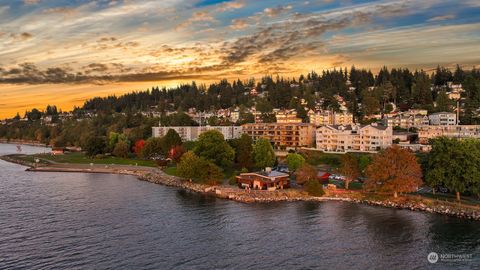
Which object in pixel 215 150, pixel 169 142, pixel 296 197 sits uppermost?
pixel 169 142

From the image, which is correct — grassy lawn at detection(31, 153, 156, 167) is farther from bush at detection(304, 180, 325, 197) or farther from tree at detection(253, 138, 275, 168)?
bush at detection(304, 180, 325, 197)

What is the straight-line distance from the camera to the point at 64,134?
13225 centimetres

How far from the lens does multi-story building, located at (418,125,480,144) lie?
69.8 m

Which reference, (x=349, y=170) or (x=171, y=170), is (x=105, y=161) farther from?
(x=349, y=170)

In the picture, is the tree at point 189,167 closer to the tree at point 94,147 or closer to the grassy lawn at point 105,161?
the grassy lawn at point 105,161

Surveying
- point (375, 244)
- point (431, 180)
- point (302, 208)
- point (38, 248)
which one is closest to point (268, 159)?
point (302, 208)

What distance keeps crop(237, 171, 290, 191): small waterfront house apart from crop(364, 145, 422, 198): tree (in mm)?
8877

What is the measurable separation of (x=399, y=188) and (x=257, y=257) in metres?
19.9

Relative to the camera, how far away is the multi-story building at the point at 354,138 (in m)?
67.1

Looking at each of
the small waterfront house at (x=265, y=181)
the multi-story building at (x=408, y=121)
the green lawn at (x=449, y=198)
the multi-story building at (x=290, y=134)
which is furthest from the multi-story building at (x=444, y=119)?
the small waterfront house at (x=265, y=181)

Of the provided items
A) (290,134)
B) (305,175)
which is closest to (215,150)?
(305,175)

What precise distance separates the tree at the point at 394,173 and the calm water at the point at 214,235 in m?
3.26

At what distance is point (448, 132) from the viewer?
71.3 m

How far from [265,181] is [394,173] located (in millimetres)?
13116
